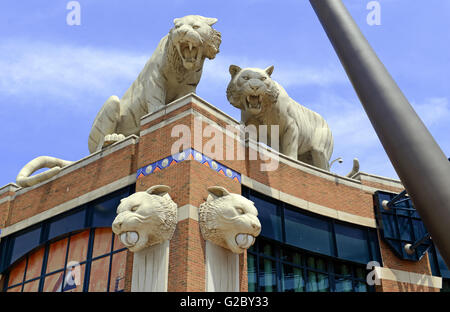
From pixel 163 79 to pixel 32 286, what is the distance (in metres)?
6.18

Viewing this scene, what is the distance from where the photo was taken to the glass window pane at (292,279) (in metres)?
14.1

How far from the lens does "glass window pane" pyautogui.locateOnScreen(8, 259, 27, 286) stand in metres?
15.4

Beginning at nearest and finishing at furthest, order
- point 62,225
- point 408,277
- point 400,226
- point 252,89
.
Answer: point 62,225 < point 252,89 < point 408,277 < point 400,226

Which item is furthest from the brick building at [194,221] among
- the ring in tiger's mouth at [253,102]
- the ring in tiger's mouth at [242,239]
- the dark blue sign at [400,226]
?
the ring in tiger's mouth at [253,102]

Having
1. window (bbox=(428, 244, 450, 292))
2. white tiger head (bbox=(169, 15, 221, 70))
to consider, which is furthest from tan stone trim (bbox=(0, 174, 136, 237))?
window (bbox=(428, 244, 450, 292))

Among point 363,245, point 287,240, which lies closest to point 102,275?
point 287,240

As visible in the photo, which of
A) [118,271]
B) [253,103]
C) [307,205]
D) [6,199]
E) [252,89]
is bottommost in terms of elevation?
[118,271]

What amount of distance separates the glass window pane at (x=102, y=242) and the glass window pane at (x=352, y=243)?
602cm

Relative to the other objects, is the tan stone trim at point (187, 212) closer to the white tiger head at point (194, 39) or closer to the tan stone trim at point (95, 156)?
the tan stone trim at point (95, 156)

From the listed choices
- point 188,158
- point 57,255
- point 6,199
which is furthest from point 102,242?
point 6,199

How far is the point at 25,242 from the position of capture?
15.7 m

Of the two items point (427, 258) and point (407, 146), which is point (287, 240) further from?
point (407, 146)

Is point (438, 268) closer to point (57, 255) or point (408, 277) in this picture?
point (408, 277)

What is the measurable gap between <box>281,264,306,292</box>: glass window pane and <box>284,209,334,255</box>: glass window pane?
24.5 inches
